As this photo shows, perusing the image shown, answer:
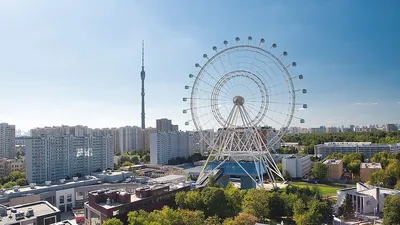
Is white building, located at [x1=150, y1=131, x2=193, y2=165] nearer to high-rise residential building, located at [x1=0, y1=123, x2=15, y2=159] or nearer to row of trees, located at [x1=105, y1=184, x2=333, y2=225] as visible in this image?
high-rise residential building, located at [x1=0, y1=123, x2=15, y2=159]

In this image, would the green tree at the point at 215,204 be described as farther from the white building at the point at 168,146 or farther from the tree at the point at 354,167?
the white building at the point at 168,146

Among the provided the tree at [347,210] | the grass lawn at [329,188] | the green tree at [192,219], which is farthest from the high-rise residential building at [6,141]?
the tree at [347,210]

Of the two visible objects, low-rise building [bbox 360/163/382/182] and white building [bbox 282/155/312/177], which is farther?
white building [bbox 282/155/312/177]

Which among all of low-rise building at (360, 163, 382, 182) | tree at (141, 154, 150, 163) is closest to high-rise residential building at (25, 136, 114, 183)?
tree at (141, 154, 150, 163)

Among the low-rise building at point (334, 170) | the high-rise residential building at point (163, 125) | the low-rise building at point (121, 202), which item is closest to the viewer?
the low-rise building at point (121, 202)

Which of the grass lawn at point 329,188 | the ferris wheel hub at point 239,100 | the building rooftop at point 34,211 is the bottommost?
the grass lawn at point 329,188

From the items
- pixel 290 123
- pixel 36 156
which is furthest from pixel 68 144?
pixel 290 123

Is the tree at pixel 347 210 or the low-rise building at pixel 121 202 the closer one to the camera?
the low-rise building at pixel 121 202
